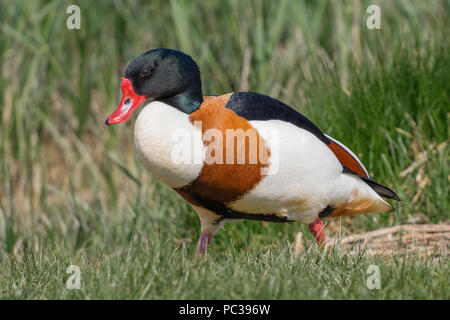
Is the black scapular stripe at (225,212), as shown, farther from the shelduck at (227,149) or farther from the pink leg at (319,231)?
the pink leg at (319,231)

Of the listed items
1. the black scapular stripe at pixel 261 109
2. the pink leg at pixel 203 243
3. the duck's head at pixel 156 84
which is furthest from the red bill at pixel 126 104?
the pink leg at pixel 203 243

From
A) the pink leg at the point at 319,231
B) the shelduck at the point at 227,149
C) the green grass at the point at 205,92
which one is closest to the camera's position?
the shelduck at the point at 227,149

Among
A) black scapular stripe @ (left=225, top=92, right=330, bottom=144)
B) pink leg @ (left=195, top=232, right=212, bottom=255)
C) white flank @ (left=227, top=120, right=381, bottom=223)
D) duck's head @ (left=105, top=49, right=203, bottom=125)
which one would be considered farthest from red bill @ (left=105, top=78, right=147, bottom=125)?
pink leg @ (left=195, top=232, right=212, bottom=255)

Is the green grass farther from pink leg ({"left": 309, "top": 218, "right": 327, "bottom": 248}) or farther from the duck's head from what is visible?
the duck's head

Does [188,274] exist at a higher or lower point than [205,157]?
lower

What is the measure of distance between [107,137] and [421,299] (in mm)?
3624

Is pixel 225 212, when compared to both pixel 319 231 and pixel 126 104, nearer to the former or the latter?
pixel 319 231

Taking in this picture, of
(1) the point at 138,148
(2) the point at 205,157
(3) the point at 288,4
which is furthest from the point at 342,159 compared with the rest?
(3) the point at 288,4

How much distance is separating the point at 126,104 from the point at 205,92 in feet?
7.14

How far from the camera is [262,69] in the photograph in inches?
190

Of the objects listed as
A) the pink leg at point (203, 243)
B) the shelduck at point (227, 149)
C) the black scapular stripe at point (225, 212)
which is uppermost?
the shelduck at point (227, 149)

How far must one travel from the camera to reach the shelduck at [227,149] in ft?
8.48
